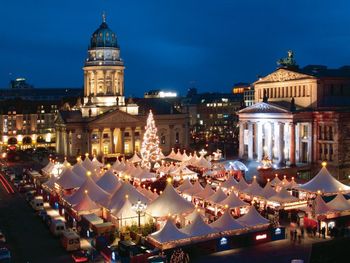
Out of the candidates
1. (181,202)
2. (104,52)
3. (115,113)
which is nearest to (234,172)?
(181,202)

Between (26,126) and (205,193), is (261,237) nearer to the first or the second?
(205,193)

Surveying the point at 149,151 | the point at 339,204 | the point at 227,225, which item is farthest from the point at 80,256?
the point at 149,151

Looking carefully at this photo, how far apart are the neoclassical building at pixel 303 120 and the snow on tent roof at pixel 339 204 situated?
23716 millimetres

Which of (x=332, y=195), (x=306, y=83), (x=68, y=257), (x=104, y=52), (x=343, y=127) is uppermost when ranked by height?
(x=104, y=52)

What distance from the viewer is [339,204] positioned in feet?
133

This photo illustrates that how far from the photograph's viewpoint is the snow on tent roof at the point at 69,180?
52.4 metres

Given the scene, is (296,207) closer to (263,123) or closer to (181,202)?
(181,202)

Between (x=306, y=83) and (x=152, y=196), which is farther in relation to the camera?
(x=306, y=83)

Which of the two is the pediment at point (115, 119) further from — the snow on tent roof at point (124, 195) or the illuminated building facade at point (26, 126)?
the snow on tent roof at point (124, 195)

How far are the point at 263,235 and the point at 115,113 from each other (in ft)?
197

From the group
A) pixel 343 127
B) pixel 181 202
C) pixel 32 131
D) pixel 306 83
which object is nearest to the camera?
pixel 181 202

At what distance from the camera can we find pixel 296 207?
44.4m

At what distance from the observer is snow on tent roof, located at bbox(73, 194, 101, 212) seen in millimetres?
42750

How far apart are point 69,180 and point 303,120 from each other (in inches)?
1320
